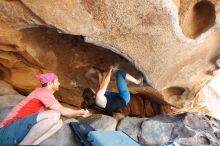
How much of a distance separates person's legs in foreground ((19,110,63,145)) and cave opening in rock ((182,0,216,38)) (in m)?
1.83

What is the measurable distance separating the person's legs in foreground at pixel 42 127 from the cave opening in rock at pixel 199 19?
1.83 m

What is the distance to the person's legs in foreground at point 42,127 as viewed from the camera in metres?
2.81

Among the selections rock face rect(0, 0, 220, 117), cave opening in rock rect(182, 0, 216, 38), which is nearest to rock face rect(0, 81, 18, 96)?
rock face rect(0, 0, 220, 117)

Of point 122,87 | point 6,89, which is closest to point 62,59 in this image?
point 6,89

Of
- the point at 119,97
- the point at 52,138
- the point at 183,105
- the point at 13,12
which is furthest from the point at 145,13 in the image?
the point at 183,105

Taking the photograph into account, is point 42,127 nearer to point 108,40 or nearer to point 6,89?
point 108,40

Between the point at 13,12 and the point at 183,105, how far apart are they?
3.04 m

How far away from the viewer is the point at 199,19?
411 centimetres

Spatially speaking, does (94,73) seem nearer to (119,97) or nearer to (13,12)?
(119,97)

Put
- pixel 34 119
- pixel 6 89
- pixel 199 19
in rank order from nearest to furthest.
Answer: pixel 34 119
pixel 199 19
pixel 6 89

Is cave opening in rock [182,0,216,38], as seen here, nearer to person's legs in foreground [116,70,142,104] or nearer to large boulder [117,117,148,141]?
person's legs in foreground [116,70,142,104]

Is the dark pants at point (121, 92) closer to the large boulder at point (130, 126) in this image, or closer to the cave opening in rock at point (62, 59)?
the cave opening in rock at point (62, 59)

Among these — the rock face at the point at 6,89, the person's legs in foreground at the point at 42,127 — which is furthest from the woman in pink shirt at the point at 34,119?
the rock face at the point at 6,89

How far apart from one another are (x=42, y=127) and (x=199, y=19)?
7.23 ft
